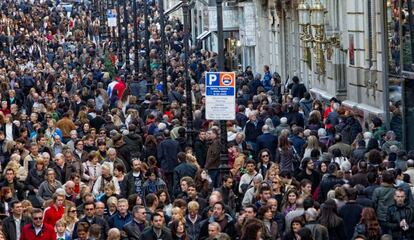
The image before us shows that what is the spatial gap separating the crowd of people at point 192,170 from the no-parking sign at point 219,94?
94 cm

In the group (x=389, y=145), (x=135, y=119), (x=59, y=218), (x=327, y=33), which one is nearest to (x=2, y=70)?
(x=327, y=33)

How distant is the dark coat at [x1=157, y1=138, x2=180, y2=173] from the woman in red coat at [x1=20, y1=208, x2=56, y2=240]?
859cm

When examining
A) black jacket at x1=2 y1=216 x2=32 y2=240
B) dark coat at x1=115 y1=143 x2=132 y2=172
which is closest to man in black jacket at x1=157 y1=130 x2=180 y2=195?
dark coat at x1=115 y1=143 x2=132 y2=172

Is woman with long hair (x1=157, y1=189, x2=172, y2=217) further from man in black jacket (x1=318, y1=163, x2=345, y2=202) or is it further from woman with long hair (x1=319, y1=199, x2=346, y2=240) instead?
woman with long hair (x1=319, y1=199, x2=346, y2=240)

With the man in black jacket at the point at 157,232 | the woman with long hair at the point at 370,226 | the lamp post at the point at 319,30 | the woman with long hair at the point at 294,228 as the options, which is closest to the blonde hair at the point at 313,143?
the woman with long hair at the point at 370,226

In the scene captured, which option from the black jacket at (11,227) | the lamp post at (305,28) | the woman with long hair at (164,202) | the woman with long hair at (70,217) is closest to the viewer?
the woman with long hair at (70,217)

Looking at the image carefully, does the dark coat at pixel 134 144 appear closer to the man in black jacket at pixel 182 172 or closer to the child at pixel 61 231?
the man in black jacket at pixel 182 172

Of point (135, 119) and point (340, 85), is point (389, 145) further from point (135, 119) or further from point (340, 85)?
point (340, 85)

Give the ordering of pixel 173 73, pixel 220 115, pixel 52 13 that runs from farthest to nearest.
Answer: pixel 52 13
pixel 173 73
pixel 220 115

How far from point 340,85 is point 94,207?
22579mm

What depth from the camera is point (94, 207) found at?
24.5m

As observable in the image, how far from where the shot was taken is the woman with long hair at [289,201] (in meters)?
24.5

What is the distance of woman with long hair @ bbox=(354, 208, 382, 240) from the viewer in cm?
2273

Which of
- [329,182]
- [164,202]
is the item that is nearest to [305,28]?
[329,182]
